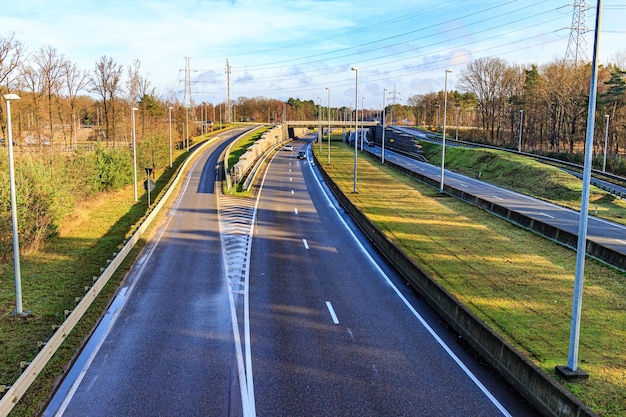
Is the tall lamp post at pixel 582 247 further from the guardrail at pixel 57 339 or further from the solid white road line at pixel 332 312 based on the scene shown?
the guardrail at pixel 57 339

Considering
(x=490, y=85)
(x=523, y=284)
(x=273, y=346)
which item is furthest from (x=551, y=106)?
(x=273, y=346)

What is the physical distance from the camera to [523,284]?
19.8m

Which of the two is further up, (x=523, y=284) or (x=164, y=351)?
(x=523, y=284)

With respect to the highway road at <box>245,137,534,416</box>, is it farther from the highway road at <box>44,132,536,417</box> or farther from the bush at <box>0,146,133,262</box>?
the bush at <box>0,146,133,262</box>

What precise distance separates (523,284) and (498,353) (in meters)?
7.53

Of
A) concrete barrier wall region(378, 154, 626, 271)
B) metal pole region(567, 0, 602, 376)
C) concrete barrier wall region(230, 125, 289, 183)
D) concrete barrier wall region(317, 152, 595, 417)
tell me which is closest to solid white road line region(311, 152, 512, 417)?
concrete barrier wall region(317, 152, 595, 417)

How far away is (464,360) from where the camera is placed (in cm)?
1369

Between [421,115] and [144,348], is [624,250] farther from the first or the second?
[421,115]

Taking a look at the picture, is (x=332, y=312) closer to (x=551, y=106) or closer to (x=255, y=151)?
(x=255, y=151)

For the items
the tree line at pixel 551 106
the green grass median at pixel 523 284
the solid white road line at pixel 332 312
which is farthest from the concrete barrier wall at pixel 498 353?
the tree line at pixel 551 106

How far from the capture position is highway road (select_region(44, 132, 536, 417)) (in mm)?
11305

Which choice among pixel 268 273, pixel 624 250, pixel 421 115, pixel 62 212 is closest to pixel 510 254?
pixel 624 250

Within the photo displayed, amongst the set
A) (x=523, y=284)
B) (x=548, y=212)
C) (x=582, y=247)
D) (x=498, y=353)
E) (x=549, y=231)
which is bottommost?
(x=523, y=284)

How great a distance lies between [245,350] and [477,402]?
6063 millimetres
